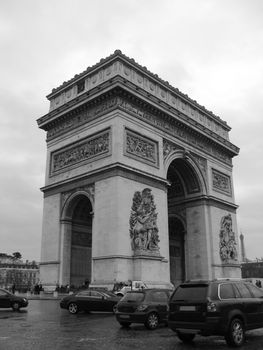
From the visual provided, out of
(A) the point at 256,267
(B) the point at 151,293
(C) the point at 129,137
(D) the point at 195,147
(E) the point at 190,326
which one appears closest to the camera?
(E) the point at 190,326

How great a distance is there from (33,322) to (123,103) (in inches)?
761

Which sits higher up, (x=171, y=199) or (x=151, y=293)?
(x=171, y=199)

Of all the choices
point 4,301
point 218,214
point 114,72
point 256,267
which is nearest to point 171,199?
point 218,214

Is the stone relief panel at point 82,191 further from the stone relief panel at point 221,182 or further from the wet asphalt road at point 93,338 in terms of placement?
the wet asphalt road at point 93,338

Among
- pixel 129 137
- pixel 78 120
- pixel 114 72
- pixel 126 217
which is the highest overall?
pixel 114 72

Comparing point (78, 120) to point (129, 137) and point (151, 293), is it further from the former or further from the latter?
point (151, 293)

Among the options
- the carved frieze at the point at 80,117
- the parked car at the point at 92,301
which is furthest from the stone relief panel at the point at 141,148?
the parked car at the point at 92,301

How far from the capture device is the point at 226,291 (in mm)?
9930

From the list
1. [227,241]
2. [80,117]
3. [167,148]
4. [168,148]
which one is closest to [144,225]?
[167,148]

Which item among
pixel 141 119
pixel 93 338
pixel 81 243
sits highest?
pixel 141 119

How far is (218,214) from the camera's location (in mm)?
38375

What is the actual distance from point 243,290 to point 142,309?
371cm

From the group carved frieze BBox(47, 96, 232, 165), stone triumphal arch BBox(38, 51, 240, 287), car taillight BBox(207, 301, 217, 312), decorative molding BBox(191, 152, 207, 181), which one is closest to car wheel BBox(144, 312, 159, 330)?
car taillight BBox(207, 301, 217, 312)

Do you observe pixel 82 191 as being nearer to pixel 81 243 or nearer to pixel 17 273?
pixel 81 243
